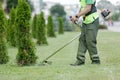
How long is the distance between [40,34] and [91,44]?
10.2 metres

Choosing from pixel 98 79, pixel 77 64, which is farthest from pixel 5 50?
pixel 98 79

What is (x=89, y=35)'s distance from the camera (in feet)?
35.2

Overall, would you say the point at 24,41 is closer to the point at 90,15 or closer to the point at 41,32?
the point at 90,15

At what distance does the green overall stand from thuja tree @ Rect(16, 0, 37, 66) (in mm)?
1176

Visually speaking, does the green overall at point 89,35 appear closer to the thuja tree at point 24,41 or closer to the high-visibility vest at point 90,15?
the high-visibility vest at point 90,15

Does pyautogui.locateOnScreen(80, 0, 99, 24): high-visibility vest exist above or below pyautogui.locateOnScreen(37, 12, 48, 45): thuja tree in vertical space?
above

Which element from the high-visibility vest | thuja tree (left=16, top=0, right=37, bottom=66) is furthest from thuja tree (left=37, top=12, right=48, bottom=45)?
the high-visibility vest

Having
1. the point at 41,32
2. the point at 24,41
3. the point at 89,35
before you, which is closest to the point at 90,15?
the point at 89,35

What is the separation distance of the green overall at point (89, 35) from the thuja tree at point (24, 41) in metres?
1.18

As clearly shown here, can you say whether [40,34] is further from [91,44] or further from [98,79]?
[98,79]

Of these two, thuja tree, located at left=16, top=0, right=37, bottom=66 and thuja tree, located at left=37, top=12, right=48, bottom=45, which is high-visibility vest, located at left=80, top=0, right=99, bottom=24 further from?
thuja tree, located at left=37, top=12, right=48, bottom=45

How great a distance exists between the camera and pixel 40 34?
68.1 feet

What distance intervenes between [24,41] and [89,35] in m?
1.57

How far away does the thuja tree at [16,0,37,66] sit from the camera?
1082cm
